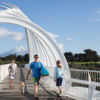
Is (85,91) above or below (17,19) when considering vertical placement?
below

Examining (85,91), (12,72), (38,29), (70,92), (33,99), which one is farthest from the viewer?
(38,29)

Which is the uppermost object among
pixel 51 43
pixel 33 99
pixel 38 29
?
pixel 38 29

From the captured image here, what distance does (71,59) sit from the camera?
383ft

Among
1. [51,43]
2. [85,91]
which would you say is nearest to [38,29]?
[51,43]

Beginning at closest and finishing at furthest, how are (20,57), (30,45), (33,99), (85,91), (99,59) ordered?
(85,91)
(33,99)
(30,45)
(99,59)
(20,57)

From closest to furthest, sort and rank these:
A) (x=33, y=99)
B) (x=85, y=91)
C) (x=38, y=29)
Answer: (x=85, y=91), (x=33, y=99), (x=38, y=29)

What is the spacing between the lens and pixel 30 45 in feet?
108

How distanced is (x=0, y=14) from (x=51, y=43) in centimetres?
442

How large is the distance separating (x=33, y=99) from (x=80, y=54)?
10608cm

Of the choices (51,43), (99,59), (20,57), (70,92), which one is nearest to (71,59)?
(99,59)

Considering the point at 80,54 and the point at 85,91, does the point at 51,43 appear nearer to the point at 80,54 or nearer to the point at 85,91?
the point at 85,91

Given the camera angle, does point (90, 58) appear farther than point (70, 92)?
Yes

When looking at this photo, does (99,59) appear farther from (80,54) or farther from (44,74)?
(44,74)

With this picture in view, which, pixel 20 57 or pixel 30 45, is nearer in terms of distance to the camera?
pixel 30 45
